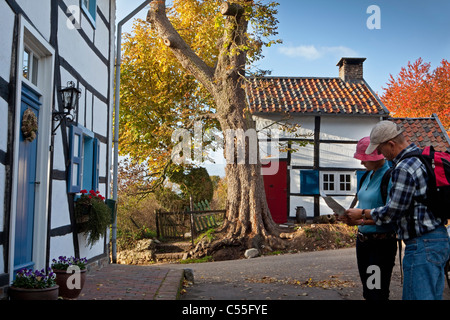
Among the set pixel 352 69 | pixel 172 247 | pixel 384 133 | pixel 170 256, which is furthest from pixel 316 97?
pixel 384 133

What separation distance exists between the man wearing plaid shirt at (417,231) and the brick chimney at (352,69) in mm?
16653

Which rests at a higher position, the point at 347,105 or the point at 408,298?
the point at 347,105

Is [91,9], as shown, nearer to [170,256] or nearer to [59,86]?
[59,86]

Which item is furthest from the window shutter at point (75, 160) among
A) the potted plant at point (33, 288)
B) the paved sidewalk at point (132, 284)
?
the potted plant at point (33, 288)

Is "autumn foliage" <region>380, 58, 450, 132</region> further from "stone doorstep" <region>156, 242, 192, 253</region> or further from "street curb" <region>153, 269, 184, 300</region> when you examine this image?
"street curb" <region>153, 269, 184, 300</region>

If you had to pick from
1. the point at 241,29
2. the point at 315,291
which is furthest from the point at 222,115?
the point at 315,291

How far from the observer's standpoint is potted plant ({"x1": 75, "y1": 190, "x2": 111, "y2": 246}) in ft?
23.4

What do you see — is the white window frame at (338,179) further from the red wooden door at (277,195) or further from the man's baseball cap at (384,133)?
the man's baseball cap at (384,133)

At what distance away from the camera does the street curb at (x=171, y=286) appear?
5.41m

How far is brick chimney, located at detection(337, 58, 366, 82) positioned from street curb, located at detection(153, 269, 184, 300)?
45.2 feet
